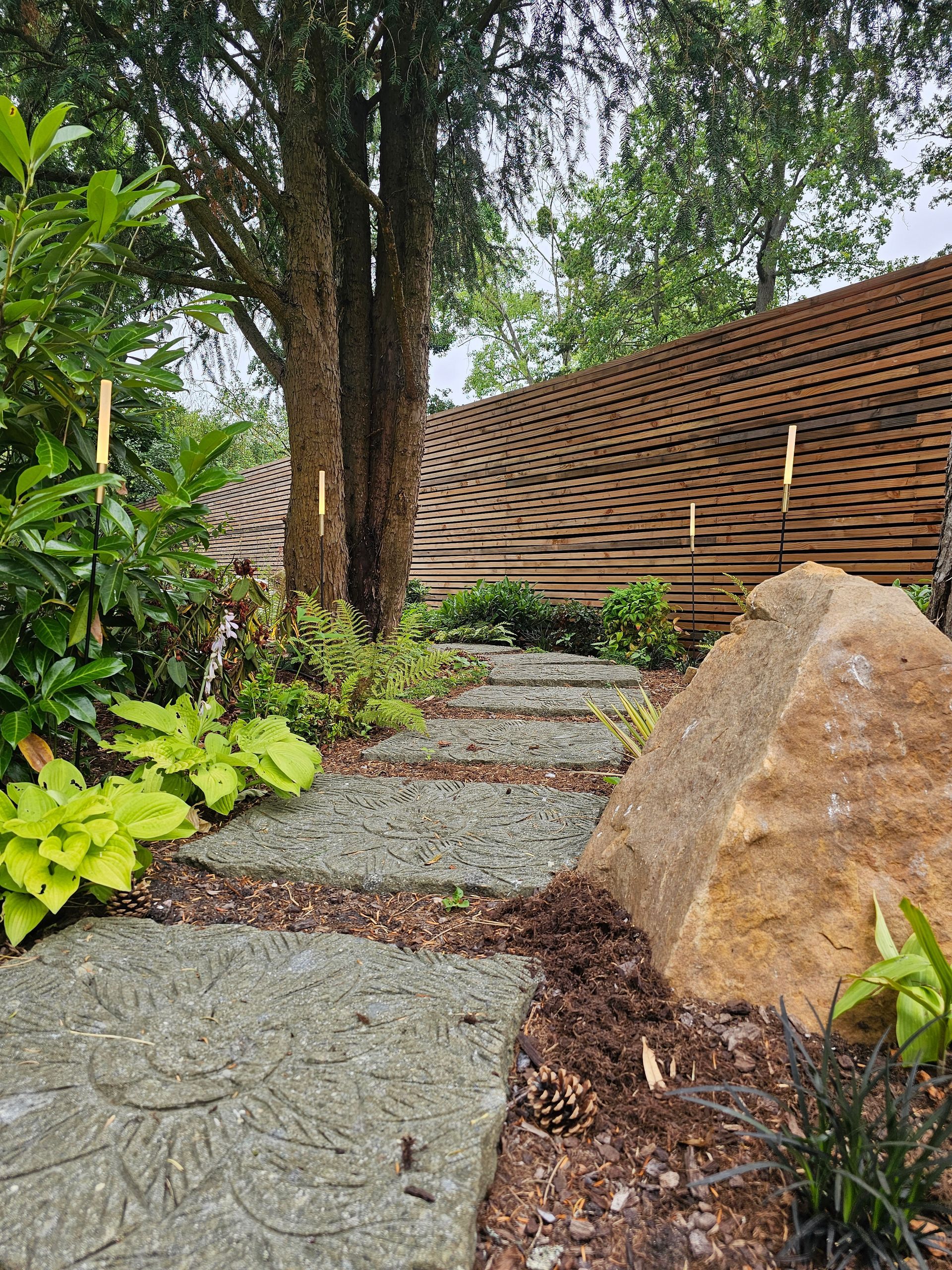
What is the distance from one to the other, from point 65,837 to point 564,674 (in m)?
3.59

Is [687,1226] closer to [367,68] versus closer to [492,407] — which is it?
[367,68]

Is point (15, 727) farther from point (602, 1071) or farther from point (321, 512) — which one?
point (321, 512)

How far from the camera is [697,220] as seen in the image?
4.35 m

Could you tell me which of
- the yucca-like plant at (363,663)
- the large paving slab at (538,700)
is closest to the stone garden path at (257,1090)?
the yucca-like plant at (363,663)

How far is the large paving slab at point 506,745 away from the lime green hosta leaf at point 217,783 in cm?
93

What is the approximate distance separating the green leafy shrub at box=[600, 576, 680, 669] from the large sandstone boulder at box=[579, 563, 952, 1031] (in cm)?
421

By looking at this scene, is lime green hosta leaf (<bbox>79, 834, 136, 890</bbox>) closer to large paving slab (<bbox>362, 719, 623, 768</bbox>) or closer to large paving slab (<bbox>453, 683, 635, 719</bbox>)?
large paving slab (<bbox>362, 719, 623, 768</bbox>)

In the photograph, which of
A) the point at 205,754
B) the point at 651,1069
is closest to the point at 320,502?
the point at 205,754

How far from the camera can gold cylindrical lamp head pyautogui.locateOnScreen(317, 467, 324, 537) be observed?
145 inches

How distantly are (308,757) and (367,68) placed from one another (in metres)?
3.05

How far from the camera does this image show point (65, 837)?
148 cm

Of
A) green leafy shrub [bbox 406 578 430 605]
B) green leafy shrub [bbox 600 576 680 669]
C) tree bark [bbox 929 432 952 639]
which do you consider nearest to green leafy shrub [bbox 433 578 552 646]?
green leafy shrub [bbox 600 576 680 669]

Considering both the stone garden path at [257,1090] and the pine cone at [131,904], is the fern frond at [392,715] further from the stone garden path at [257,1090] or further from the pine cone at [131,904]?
the pine cone at [131,904]

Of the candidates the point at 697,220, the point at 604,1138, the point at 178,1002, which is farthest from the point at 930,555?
the point at 178,1002
